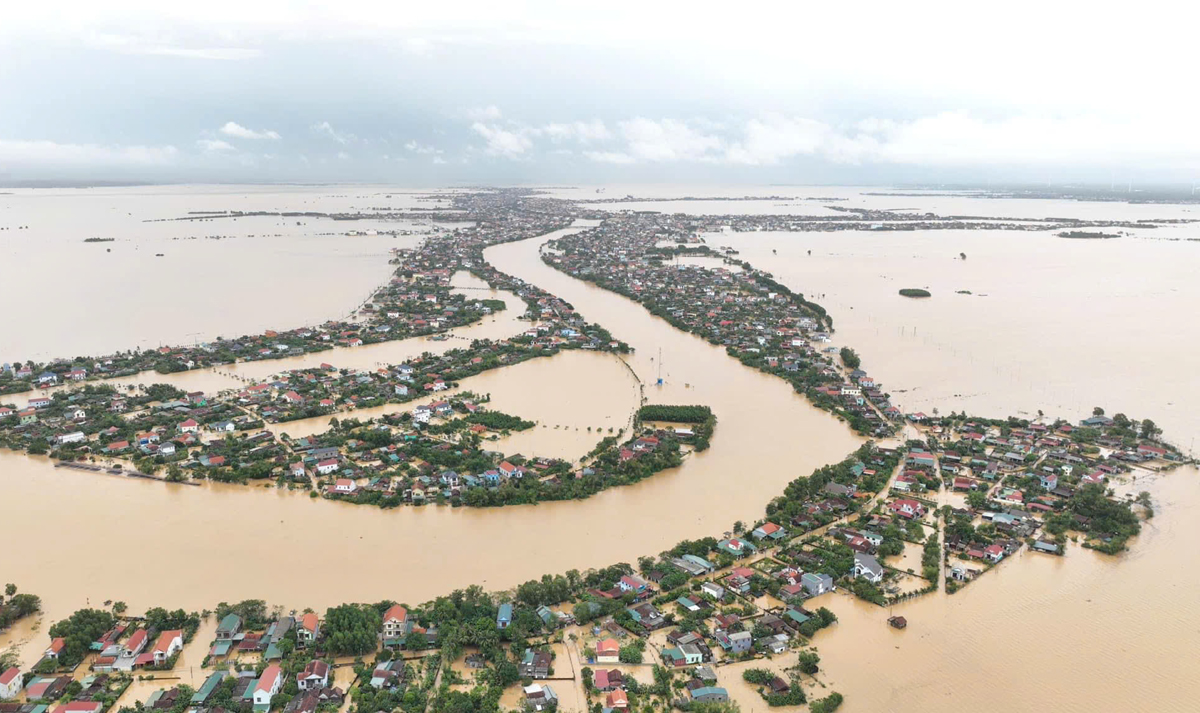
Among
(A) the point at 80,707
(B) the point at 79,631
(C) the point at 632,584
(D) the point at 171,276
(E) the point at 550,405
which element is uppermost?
(D) the point at 171,276

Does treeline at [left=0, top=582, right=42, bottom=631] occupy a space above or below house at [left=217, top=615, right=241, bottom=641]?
below

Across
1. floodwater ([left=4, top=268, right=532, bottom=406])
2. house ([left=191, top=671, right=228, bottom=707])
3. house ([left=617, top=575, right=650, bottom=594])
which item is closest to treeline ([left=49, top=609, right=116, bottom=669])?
house ([left=191, top=671, right=228, bottom=707])

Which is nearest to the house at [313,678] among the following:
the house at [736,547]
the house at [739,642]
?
the house at [739,642]

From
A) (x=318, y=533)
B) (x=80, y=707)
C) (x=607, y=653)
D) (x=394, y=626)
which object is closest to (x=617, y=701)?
(x=607, y=653)

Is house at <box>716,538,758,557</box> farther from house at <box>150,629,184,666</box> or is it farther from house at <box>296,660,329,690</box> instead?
house at <box>150,629,184,666</box>

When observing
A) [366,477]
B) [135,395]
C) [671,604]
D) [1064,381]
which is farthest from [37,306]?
[1064,381]

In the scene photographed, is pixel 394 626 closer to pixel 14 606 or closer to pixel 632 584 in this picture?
pixel 632 584

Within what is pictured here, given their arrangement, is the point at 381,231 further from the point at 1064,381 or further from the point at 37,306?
the point at 1064,381
